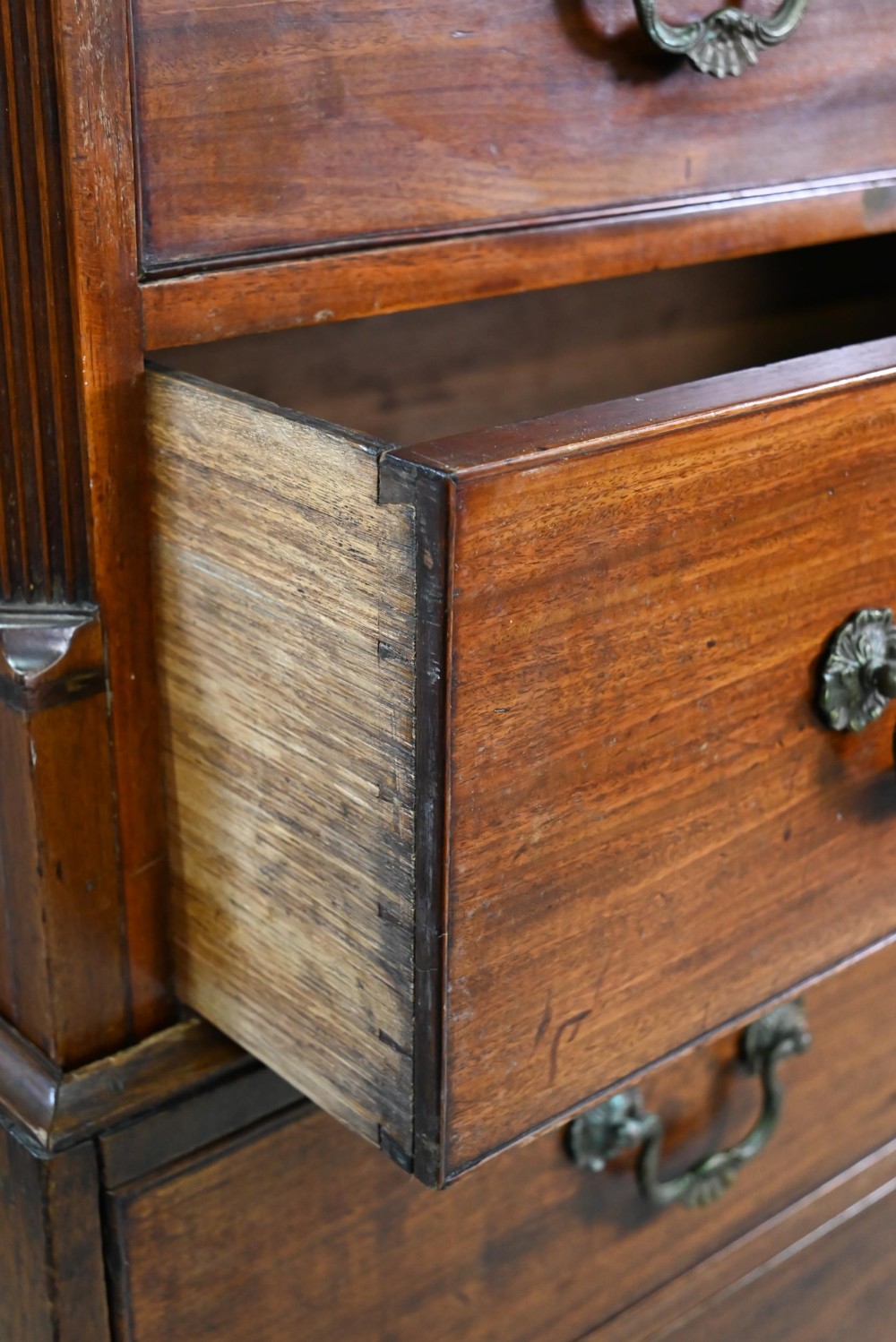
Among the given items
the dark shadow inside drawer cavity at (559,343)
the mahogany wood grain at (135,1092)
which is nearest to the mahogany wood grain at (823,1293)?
the mahogany wood grain at (135,1092)

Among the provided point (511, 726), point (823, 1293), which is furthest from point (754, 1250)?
point (511, 726)

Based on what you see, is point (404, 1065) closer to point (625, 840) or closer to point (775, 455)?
point (625, 840)

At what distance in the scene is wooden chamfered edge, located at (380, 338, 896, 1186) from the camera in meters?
0.39

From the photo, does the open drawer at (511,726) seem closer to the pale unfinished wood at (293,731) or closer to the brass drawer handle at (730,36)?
the pale unfinished wood at (293,731)

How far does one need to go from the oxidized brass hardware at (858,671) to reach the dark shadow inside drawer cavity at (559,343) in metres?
0.38

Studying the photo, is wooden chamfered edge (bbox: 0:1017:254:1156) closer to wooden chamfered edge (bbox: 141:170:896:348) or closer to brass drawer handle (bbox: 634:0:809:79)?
wooden chamfered edge (bbox: 141:170:896:348)

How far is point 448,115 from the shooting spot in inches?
Answer: 21.2

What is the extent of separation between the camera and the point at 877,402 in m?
0.48

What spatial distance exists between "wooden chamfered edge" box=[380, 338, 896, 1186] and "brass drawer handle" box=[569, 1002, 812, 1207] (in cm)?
23

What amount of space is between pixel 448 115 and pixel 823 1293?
733 mm

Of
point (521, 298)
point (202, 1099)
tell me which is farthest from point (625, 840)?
point (521, 298)

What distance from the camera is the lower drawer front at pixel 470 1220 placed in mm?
593

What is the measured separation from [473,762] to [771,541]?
13cm

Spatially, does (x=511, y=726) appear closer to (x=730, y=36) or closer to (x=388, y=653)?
(x=388, y=653)
